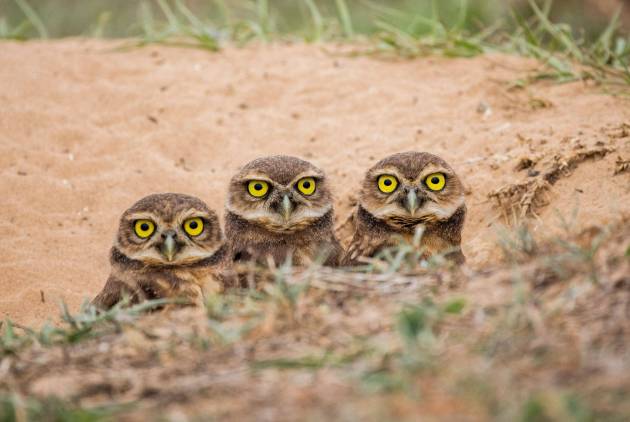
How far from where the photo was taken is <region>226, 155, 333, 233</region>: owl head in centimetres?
491

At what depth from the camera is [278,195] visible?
491 cm

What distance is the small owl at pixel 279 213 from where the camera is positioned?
4.93 m

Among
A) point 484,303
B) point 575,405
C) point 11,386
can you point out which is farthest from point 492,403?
point 11,386

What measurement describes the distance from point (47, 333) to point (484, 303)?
1.71m

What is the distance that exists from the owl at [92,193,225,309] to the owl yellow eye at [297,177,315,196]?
20.6 inches

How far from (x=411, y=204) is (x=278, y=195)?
0.73 m

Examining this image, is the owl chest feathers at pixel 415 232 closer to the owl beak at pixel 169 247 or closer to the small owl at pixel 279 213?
the small owl at pixel 279 213

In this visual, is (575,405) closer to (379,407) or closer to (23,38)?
(379,407)

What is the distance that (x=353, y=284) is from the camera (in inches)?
136

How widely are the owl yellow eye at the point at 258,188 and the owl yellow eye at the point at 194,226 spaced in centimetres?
35

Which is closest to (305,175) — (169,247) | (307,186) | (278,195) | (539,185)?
(307,186)

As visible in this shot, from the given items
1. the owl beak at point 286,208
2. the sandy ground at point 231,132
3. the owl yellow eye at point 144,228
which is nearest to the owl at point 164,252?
the owl yellow eye at point 144,228

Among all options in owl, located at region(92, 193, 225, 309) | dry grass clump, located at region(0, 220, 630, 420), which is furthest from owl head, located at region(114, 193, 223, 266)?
dry grass clump, located at region(0, 220, 630, 420)

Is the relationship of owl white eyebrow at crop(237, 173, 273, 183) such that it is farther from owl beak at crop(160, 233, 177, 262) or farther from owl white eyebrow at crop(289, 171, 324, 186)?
owl beak at crop(160, 233, 177, 262)
